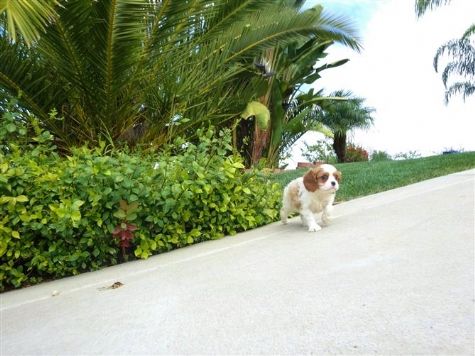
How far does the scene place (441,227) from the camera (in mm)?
3652

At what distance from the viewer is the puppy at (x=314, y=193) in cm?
396

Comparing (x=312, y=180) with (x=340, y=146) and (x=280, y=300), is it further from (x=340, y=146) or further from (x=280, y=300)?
(x=340, y=146)

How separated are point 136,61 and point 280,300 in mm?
4287

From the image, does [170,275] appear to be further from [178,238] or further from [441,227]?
[441,227]

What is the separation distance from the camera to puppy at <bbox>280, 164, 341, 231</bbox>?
396 cm

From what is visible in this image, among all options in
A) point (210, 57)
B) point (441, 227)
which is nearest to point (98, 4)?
point (210, 57)

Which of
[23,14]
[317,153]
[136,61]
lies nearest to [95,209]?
[23,14]

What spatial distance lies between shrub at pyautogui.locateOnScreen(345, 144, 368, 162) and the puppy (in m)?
18.3

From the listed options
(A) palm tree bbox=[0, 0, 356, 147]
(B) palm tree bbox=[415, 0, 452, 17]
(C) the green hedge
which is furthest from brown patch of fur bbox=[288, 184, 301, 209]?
(B) palm tree bbox=[415, 0, 452, 17]

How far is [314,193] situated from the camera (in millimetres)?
4137

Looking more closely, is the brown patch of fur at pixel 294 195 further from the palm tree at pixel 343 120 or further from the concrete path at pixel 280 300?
the palm tree at pixel 343 120

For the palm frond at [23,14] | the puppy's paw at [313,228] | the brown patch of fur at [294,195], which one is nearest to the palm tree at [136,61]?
the palm frond at [23,14]

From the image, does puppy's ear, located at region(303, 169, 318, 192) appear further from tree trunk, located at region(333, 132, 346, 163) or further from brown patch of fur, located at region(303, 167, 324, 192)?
tree trunk, located at region(333, 132, 346, 163)

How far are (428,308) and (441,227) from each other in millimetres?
Answer: 1764
